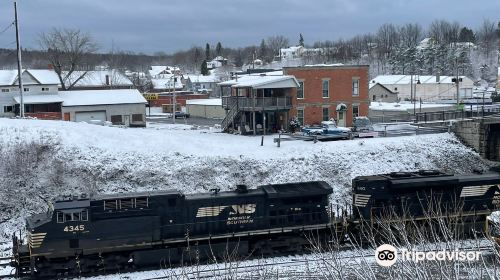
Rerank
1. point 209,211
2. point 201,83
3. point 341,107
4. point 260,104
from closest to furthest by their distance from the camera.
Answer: point 209,211 → point 260,104 → point 341,107 → point 201,83

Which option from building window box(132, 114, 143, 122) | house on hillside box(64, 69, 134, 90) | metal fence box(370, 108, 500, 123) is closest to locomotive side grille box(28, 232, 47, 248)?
building window box(132, 114, 143, 122)

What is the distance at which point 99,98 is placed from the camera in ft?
175

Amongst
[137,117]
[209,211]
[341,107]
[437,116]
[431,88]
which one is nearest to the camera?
[209,211]

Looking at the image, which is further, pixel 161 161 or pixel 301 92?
pixel 301 92

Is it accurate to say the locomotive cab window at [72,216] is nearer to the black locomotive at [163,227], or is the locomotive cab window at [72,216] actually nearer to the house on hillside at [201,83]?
the black locomotive at [163,227]

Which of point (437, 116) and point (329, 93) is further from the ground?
point (329, 93)

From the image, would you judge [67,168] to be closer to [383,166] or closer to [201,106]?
[383,166]

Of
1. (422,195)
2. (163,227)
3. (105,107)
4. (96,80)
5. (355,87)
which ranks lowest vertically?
(163,227)

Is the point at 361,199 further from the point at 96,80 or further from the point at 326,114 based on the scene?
the point at 96,80

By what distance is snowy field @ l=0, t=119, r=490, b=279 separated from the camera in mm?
29922

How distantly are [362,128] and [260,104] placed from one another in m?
8.70

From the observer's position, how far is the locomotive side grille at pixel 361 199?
2336cm

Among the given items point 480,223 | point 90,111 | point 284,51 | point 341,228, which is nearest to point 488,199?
point 480,223

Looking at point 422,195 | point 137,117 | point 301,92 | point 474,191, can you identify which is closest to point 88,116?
point 137,117
